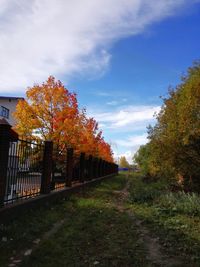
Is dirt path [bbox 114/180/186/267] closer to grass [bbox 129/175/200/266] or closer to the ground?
the ground

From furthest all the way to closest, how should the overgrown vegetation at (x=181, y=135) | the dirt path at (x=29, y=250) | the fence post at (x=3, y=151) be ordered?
the overgrown vegetation at (x=181, y=135), the fence post at (x=3, y=151), the dirt path at (x=29, y=250)

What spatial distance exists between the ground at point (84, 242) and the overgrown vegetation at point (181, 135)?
720 centimetres

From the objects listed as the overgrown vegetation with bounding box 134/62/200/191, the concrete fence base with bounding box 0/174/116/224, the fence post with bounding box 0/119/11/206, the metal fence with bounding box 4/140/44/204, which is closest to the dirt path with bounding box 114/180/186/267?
the concrete fence base with bounding box 0/174/116/224

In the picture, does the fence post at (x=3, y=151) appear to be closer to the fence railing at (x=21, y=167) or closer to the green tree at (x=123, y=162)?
the fence railing at (x=21, y=167)

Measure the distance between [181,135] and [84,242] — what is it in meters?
10.9

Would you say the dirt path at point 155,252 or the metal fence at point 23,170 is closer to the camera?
the dirt path at point 155,252

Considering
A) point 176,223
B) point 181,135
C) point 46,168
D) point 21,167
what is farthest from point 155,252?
point 181,135

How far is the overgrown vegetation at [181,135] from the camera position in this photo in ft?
51.7

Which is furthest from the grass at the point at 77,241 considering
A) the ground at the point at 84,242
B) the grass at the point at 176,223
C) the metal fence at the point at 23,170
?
the metal fence at the point at 23,170

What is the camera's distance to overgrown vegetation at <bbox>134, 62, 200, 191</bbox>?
15.8m

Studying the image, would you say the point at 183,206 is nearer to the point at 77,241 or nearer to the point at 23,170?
the point at 23,170

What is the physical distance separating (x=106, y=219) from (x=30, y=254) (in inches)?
157

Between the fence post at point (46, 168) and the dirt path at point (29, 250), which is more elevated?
the fence post at point (46, 168)

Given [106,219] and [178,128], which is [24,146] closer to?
[106,219]
